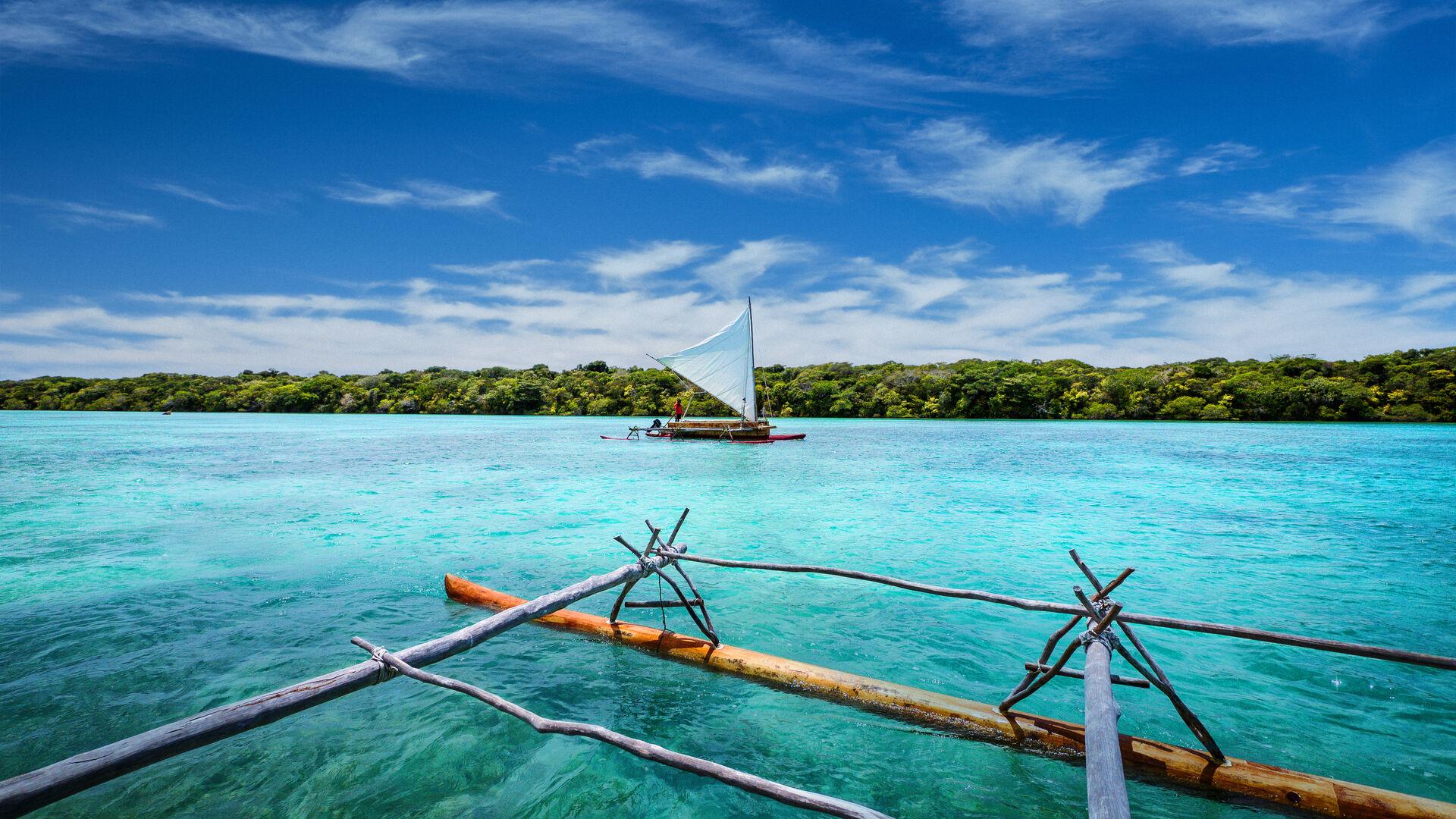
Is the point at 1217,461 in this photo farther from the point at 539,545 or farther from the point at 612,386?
the point at 612,386

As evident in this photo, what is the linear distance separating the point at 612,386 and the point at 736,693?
9946cm

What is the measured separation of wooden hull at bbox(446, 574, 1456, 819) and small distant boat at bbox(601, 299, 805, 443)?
31631 mm

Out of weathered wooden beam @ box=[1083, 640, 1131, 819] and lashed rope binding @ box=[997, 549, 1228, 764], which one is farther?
lashed rope binding @ box=[997, 549, 1228, 764]

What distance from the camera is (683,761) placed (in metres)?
3.23

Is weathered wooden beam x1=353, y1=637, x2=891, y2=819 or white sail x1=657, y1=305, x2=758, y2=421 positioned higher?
white sail x1=657, y1=305, x2=758, y2=421

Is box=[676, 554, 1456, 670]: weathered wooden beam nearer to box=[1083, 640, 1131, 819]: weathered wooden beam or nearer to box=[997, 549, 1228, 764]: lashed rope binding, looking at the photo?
box=[997, 549, 1228, 764]: lashed rope binding

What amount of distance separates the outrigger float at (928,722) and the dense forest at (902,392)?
4820cm

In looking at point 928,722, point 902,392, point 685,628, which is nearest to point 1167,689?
point 928,722

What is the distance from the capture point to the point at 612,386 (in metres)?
103

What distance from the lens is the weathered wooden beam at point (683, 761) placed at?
2.73 m

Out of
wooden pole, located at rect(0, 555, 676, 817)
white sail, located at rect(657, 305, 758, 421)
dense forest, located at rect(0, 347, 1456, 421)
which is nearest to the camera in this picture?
wooden pole, located at rect(0, 555, 676, 817)

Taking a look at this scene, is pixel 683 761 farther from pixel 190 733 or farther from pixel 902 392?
pixel 902 392

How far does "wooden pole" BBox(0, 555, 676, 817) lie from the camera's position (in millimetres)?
2492

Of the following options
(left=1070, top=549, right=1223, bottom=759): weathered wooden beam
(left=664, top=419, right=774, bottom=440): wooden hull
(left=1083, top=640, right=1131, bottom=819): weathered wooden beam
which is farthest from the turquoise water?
(left=664, top=419, right=774, bottom=440): wooden hull
